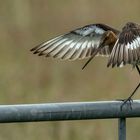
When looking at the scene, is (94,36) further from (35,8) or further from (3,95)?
(35,8)

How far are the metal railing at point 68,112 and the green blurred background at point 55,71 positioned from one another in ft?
13.7

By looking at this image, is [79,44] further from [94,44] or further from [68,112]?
[68,112]

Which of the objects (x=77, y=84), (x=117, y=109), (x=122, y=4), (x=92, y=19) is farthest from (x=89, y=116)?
(x=122, y=4)

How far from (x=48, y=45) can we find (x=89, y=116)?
5.78ft

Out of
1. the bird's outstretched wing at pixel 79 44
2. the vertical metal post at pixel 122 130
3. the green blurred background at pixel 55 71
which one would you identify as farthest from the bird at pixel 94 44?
the green blurred background at pixel 55 71

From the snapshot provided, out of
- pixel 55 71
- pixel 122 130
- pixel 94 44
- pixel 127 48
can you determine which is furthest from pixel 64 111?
pixel 55 71

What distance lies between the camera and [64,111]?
4.19 metres

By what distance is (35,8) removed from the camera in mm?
12117

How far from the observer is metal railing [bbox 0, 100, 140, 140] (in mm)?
4090

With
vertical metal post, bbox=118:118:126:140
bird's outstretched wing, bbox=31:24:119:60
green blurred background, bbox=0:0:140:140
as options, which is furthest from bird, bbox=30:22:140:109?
green blurred background, bbox=0:0:140:140

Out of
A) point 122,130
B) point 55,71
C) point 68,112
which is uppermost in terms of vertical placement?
point 68,112

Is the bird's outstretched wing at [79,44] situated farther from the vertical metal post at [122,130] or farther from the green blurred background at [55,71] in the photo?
the green blurred background at [55,71]

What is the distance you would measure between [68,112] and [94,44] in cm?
221

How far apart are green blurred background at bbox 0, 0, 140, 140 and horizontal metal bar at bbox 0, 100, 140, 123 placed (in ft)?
13.7
